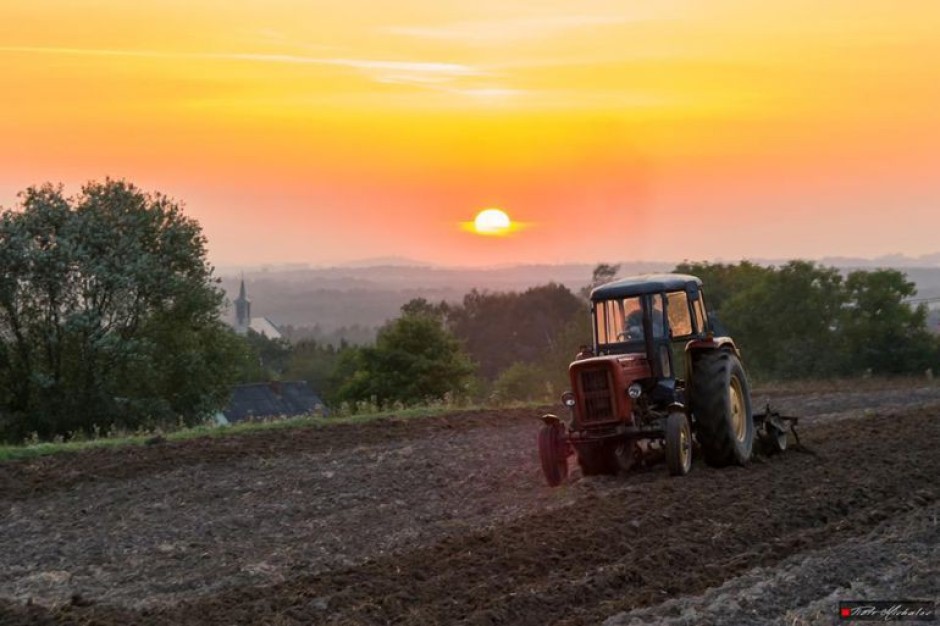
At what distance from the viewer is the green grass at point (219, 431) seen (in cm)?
1977

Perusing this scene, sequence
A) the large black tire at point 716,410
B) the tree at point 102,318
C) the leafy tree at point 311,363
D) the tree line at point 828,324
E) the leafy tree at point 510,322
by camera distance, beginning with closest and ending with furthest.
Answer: the large black tire at point 716,410
the tree at point 102,318
the tree line at point 828,324
the leafy tree at point 311,363
the leafy tree at point 510,322

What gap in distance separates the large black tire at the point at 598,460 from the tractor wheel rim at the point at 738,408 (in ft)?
5.51

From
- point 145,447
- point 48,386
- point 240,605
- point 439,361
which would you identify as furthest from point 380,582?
point 439,361

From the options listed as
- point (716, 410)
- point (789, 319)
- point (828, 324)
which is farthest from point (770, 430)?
point (789, 319)

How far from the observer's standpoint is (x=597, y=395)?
15.2m

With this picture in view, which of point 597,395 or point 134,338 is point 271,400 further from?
point 597,395

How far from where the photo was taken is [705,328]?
1634 centimetres

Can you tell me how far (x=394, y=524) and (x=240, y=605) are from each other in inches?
132

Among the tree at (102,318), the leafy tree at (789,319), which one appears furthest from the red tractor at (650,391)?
the leafy tree at (789,319)

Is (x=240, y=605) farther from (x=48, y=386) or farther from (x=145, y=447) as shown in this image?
(x=48, y=386)

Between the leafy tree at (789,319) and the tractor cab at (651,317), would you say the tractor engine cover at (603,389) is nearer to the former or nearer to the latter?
the tractor cab at (651,317)

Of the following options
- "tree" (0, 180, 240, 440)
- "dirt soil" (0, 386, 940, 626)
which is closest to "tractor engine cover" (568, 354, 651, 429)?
"dirt soil" (0, 386, 940, 626)

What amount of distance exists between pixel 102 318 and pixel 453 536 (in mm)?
28443

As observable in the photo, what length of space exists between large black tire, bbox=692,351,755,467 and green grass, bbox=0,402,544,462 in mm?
8208
